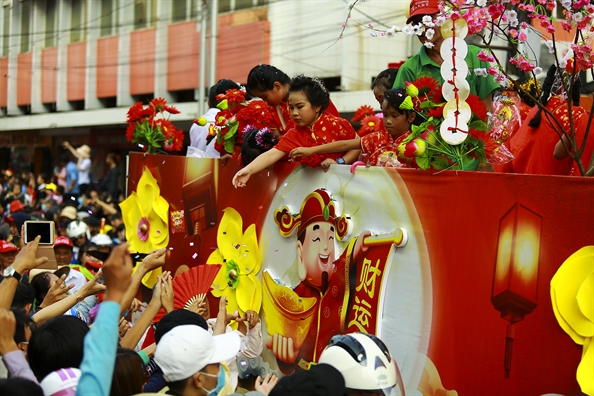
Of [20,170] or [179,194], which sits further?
[20,170]

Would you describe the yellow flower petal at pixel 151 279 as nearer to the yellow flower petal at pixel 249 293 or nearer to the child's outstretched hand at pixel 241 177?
the yellow flower petal at pixel 249 293

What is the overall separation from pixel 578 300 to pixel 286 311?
2357 millimetres

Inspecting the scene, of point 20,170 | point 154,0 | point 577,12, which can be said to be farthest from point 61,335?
point 20,170

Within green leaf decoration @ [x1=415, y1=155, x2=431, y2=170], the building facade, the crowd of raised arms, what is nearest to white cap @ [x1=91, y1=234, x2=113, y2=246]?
the crowd of raised arms

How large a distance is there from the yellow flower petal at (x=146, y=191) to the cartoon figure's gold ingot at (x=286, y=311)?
220 cm

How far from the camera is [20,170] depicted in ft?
105

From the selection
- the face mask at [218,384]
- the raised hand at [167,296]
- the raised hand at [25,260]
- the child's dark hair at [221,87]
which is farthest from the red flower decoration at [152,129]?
the face mask at [218,384]

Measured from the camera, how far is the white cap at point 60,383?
3.40 metres

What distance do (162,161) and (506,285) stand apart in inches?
170

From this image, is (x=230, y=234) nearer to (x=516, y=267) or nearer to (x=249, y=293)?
(x=249, y=293)

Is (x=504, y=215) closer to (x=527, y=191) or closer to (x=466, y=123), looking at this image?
(x=527, y=191)

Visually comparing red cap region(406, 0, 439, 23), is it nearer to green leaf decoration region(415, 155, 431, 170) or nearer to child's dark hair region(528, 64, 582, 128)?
child's dark hair region(528, 64, 582, 128)

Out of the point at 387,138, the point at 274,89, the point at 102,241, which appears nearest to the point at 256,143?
the point at 274,89

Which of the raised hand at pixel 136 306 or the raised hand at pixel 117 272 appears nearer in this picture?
the raised hand at pixel 117 272
